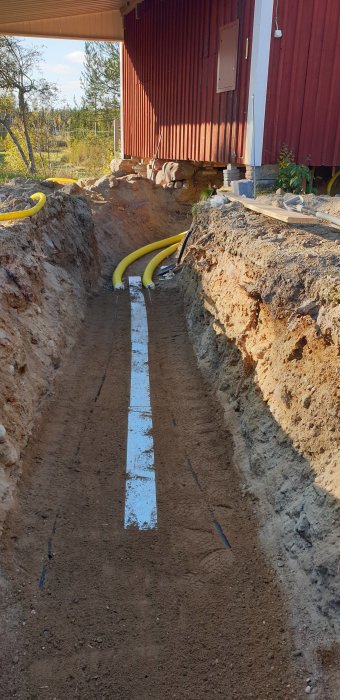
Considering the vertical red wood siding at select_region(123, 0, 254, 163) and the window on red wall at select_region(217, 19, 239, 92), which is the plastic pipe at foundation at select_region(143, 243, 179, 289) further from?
the window on red wall at select_region(217, 19, 239, 92)

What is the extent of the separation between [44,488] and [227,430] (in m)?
1.85

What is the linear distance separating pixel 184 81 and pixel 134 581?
12.3m

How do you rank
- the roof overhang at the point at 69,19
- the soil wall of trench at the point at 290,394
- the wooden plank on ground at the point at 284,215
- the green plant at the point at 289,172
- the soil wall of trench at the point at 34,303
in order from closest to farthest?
1. the soil wall of trench at the point at 290,394
2. the soil wall of trench at the point at 34,303
3. the wooden plank on ground at the point at 284,215
4. the green plant at the point at 289,172
5. the roof overhang at the point at 69,19

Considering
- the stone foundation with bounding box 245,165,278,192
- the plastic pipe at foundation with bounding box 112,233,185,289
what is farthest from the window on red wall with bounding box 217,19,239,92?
the plastic pipe at foundation with bounding box 112,233,185,289

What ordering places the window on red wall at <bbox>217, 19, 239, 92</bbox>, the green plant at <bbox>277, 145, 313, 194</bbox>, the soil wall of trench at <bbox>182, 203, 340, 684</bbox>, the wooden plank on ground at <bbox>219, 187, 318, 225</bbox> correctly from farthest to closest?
the window on red wall at <bbox>217, 19, 239, 92</bbox>
the green plant at <bbox>277, 145, 313, 194</bbox>
the wooden plank on ground at <bbox>219, 187, 318, 225</bbox>
the soil wall of trench at <bbox>182, 203, 340, 684</bbox>

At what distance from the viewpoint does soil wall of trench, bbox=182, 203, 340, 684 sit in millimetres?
3104

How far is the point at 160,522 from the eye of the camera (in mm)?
3920

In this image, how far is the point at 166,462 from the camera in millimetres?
4648

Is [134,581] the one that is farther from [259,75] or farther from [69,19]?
[69,19]

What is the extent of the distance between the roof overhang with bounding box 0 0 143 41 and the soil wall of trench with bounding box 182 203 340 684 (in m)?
12.6

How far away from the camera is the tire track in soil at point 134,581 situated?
282cm

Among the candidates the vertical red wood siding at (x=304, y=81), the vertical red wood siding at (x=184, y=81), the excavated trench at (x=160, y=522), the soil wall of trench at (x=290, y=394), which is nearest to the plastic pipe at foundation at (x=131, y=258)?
the vertical red wood siding at (x=184, y=81)

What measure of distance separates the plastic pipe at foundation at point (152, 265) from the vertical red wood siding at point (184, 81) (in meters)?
2.22

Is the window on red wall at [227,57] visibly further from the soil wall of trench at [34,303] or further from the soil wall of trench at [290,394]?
the soil wall of trench at [290,394]
